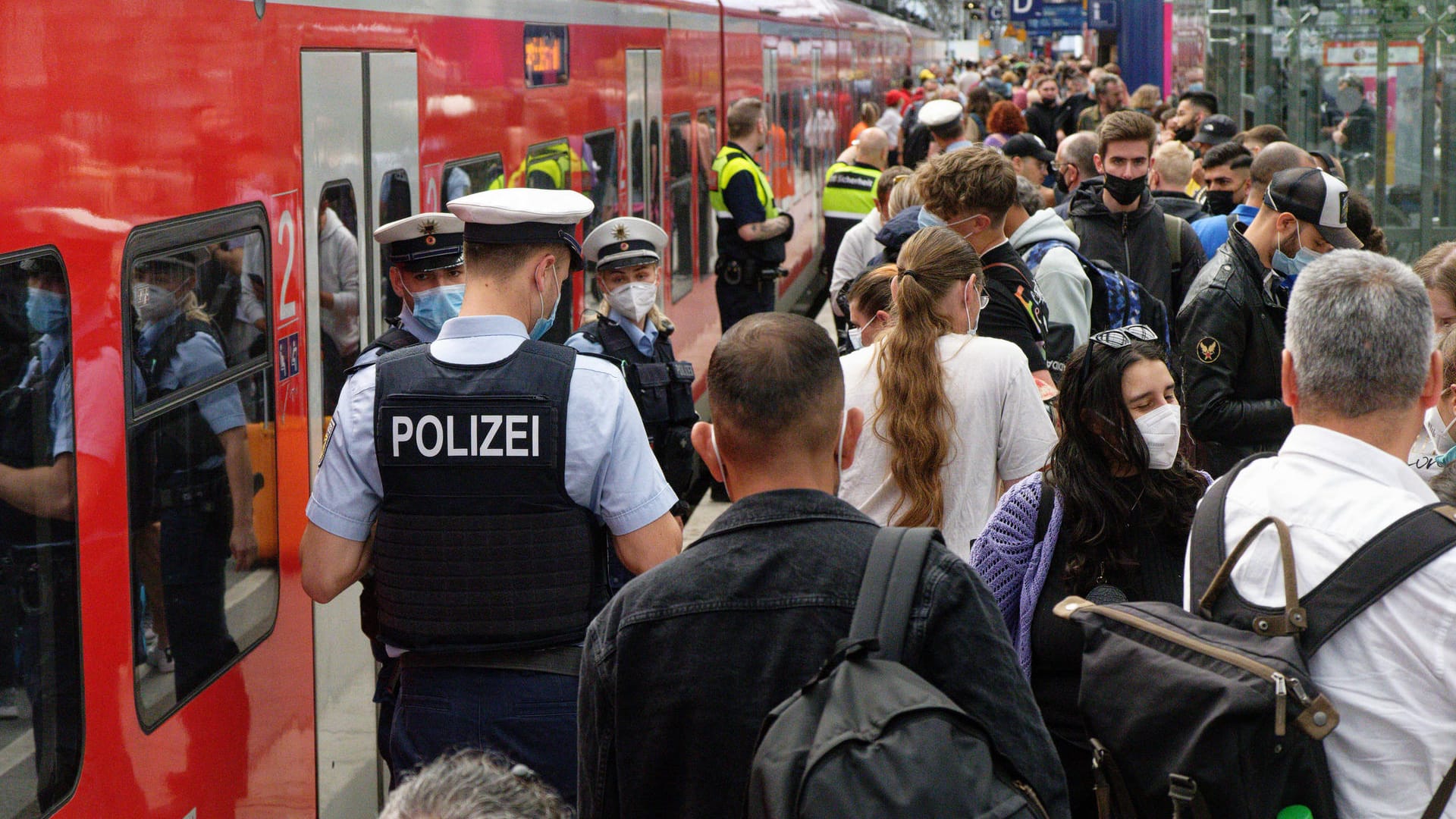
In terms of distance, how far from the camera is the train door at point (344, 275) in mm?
3809

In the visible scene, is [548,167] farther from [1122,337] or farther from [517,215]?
[1122,337]

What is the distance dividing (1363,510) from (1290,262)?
2.72 meters

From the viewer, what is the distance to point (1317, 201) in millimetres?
4500

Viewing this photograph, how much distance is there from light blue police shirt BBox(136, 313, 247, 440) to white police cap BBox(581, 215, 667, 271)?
198 cm

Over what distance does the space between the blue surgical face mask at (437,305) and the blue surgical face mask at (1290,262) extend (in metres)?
2.32

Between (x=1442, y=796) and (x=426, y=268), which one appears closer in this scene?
(x=1442, y=796)

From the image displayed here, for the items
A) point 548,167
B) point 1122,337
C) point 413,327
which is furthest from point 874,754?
point 548,167

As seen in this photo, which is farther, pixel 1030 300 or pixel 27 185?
pixel 1030 300

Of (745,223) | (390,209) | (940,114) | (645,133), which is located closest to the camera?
(390,209)

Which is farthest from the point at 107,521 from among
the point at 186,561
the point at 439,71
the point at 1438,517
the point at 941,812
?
the point at 439,71

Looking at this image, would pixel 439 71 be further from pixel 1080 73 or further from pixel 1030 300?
pixel 1080 73

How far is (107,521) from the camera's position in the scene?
2709 millimetres

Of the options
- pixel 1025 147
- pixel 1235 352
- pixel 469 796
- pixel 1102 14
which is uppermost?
pixel 1102 14

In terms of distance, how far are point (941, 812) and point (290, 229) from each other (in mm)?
2406
